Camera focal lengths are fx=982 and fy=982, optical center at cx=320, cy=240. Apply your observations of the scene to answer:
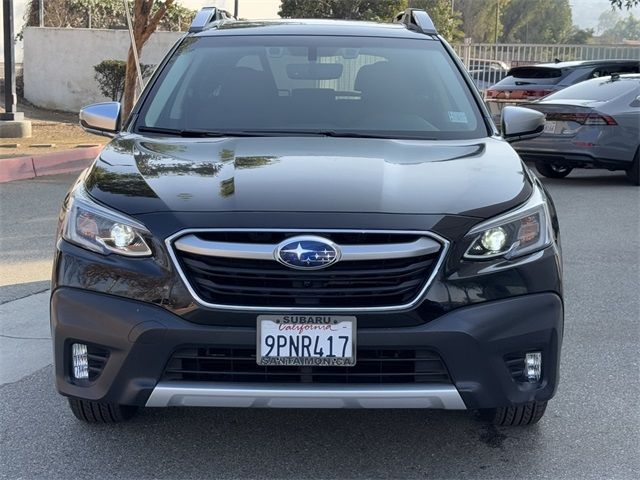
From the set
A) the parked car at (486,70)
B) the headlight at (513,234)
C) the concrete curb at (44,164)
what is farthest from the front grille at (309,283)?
the parked car at (486,70)

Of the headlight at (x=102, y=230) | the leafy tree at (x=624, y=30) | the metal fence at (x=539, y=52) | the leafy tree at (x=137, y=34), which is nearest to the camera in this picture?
the headlight at (x=102, y=230)

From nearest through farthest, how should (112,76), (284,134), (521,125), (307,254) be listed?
1. (307,254)
2. (284,134)
3. (521,125)
4. (112,76)

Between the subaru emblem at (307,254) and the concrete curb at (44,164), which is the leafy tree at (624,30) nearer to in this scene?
the concrete curb at (44,164)

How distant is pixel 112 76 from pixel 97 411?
16.4 m

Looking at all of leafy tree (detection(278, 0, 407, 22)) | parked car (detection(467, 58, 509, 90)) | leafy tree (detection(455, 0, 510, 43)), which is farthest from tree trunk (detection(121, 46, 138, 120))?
leafy tree (detection(455, 0, 510, 43))

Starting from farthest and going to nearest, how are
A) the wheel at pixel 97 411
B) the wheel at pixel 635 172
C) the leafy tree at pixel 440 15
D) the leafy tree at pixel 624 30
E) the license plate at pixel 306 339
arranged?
the leafy tree at pixel 624 30 → the leafy tree at pixel 440 15 → the wheel at pixel 635 172 → the wheel at pixel 97 411 → the license plate at pixel 306 339

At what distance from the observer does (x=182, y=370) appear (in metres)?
3.51

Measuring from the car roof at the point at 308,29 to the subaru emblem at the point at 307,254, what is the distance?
7.36ft

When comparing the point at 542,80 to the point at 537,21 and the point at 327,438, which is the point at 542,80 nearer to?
the point at 327,438

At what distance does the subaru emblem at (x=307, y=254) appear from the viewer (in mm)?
3436

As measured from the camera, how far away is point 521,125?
5203 millimetres

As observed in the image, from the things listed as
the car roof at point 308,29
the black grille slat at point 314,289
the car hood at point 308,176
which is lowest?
the black grille slat at point 314,289

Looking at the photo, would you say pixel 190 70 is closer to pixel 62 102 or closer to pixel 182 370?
pixel 182 370

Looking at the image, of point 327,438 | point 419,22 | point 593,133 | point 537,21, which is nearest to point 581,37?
point 537,21
